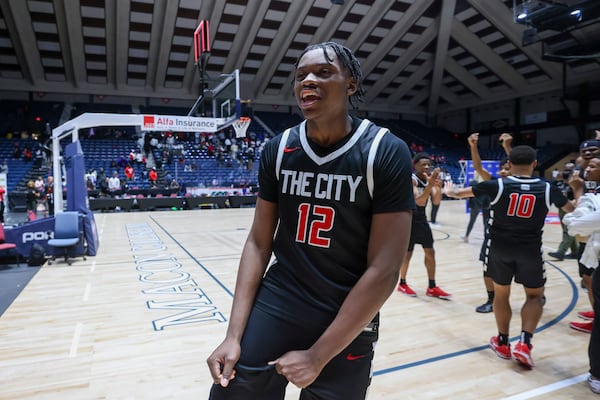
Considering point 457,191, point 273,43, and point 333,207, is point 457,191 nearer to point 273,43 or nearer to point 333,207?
point 333,207

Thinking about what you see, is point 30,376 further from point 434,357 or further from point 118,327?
point 434,357

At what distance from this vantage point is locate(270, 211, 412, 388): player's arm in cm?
115

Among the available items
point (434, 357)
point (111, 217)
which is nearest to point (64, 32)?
point (111, 217)

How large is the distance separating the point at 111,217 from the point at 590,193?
1404 cm

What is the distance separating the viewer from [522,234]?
3.14m

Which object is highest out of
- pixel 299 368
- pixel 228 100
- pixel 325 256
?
pixel 228 100

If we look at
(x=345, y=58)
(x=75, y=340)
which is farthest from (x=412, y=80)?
(x=345, y=58)

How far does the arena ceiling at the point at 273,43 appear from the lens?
1852cm

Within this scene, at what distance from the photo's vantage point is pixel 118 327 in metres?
4.02

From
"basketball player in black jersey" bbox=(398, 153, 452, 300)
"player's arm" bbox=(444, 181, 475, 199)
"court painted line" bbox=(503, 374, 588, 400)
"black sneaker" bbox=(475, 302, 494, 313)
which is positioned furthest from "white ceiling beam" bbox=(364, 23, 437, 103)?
"court painted line" bbox=(503, 374, 588, 400)

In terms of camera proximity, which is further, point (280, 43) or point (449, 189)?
point (280, 43)

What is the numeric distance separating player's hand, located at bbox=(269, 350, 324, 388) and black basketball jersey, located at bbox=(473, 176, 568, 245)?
8.36 feet

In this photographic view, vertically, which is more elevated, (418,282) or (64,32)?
(64,32)

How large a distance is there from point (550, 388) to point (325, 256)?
254cm
